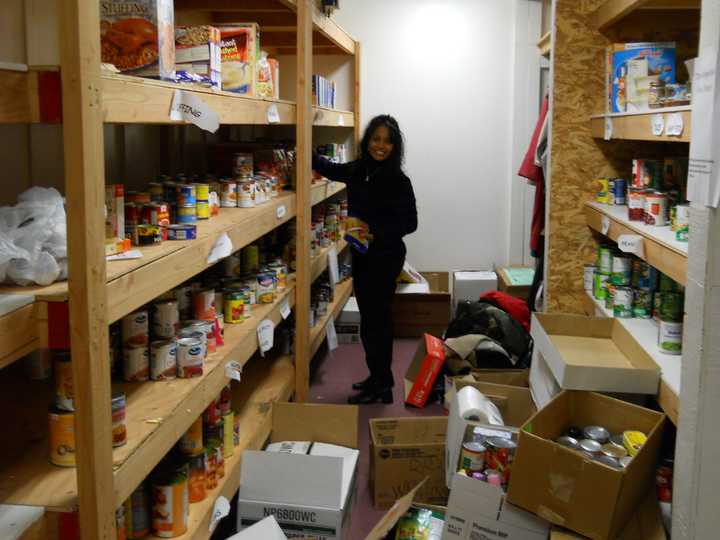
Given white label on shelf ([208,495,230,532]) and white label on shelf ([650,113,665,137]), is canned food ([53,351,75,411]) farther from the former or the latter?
white label on shelf ([650,113,665,137])

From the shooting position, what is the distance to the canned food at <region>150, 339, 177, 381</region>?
248cm

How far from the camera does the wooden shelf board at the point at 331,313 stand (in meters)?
4.66

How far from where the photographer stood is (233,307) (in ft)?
10.7

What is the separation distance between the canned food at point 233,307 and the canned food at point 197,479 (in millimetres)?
727

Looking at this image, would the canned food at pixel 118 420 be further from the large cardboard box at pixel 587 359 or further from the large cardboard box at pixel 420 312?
the large cardboard box at pixel 420 312

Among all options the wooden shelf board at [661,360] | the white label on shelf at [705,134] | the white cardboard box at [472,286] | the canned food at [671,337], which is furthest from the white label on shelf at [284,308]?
the white cardboard box at [472,286]

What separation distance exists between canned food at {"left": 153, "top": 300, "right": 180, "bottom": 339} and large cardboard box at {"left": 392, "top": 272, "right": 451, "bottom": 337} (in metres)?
3.52

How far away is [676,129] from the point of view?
8.52 feet

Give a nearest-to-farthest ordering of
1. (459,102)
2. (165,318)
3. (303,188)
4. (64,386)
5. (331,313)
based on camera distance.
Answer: (64,386) → (165,318) → (303,188) → (331,313) → (459,102)

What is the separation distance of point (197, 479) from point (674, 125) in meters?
1.94

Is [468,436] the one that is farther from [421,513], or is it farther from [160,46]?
[160,46]

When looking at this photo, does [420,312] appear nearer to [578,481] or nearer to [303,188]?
[303,188]

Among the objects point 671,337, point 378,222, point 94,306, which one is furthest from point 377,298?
point 94,306

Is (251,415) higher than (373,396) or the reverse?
higher
